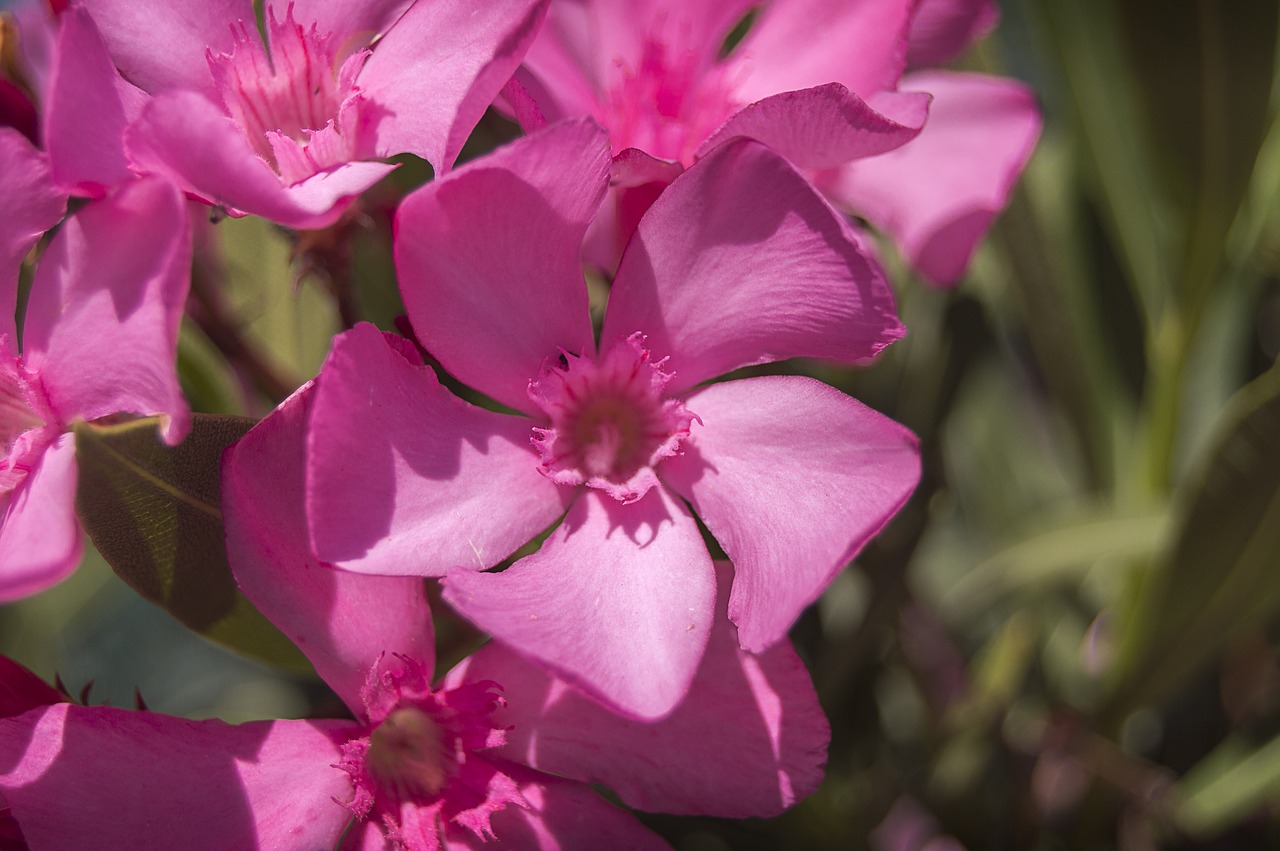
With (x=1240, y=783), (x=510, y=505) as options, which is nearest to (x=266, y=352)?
(x=510, y=505)

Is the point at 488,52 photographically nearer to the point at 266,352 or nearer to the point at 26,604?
the point at 266,352

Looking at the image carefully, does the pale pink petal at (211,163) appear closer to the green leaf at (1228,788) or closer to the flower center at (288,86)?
the flower center at (288,86)

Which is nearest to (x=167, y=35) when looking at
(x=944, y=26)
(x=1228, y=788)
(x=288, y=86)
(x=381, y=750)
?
(x=288, y=86)

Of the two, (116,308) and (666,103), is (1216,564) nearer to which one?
(666,103)

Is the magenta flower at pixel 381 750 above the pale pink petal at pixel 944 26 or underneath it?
underneath

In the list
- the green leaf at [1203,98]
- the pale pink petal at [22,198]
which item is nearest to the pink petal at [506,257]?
the pale pink petal at [22,198]

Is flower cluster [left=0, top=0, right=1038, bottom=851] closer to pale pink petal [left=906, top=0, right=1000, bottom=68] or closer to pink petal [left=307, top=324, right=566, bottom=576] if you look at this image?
pink petal [left=307, top=324, right=566, bottom=576]
